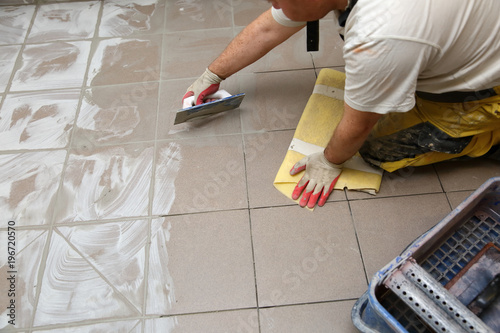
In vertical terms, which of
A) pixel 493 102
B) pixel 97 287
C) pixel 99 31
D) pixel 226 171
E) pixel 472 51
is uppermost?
pixel 472 51

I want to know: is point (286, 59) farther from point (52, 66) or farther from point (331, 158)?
point (52, 66)

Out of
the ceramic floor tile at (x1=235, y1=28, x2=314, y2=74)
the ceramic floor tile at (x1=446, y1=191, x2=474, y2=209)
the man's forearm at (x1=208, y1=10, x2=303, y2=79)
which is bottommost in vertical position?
the ceramic floor tile at (x1=446, y1=191, x2=474, y2=209)

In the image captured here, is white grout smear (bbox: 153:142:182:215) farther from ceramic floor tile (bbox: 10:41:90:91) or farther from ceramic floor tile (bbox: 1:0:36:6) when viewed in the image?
ceramic floor tile (bbox: 1:0:36:6)

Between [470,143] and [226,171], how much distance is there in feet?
2.93

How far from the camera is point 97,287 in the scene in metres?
1.25

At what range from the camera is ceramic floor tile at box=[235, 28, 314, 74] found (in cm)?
180

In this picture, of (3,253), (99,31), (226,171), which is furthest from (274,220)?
(99,31)

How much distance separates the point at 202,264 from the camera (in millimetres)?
1283

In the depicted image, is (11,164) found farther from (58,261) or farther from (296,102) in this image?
(296,102)

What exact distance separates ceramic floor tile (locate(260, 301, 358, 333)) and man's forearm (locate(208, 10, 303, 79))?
98 cm

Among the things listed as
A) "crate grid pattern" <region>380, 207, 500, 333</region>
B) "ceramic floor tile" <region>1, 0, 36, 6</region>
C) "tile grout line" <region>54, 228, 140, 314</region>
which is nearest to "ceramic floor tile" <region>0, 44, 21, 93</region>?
"ceramic floor tile" <region>1, 0, 36, 6</region>

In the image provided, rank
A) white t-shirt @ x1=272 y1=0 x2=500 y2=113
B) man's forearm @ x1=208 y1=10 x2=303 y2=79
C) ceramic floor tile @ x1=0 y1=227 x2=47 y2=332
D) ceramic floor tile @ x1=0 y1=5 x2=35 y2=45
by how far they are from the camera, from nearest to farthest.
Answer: white t-shirt @ x1=272 y1=0 x2=500 y2=113, ceramic floor tile @ x1=0 y1=227 x2=47 y2=332, man's forearm @ x1=208 y1=10 x2=303 y2=79, ceramic floor tile @ x1=0 y1=5 x2=35 y2=45

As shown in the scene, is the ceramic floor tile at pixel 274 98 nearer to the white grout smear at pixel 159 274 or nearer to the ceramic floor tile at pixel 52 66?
the white grout smear at pixel 159 274

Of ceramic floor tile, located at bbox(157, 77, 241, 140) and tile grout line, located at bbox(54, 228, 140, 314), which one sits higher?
ceramic floor tile, located at bbox(157, 77, 241, 140)
